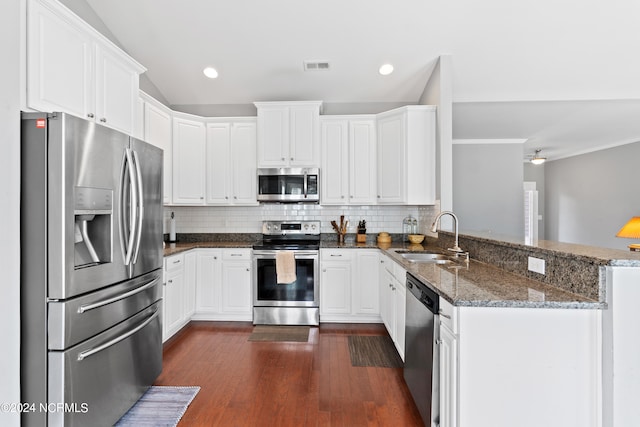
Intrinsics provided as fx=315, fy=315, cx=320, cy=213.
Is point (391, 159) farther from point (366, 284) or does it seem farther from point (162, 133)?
point (162, 133)

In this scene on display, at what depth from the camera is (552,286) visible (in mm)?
1654

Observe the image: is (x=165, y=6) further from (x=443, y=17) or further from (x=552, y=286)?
(x=552, y=286)

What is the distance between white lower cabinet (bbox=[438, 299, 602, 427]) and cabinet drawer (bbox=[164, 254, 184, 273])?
8.62 ft

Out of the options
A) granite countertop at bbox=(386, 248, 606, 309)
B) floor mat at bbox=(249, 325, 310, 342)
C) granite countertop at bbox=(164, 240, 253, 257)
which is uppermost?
granite countertop at bbox=(164, 240, 253, 257)

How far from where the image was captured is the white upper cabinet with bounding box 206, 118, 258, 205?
12.9 ft

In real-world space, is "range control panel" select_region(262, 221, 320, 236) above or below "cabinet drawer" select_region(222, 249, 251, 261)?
above

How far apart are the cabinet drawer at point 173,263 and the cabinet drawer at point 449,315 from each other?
2.50 m

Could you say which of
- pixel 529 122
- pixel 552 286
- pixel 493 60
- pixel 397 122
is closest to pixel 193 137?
pixel 397 122

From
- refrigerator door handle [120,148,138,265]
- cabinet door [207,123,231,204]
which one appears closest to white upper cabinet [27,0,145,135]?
refrigerator door handle [120,148,138,265]

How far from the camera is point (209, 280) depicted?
3.68 meters

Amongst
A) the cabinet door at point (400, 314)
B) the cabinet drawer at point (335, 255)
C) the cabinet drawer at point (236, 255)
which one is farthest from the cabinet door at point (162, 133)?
the cabinet door at point (400, 314)

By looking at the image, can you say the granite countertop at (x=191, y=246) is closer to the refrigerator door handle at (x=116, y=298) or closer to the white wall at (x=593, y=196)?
the refrigerator door handle at (x=116, y=298)

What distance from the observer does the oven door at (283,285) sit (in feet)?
11.8

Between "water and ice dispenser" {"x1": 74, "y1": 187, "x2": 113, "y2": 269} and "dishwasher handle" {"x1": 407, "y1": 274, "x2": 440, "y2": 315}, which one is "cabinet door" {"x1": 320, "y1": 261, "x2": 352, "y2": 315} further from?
"water and ice dispenser" {"x1": 74, "y1": 187, "x2": 113, "y2": 269}
